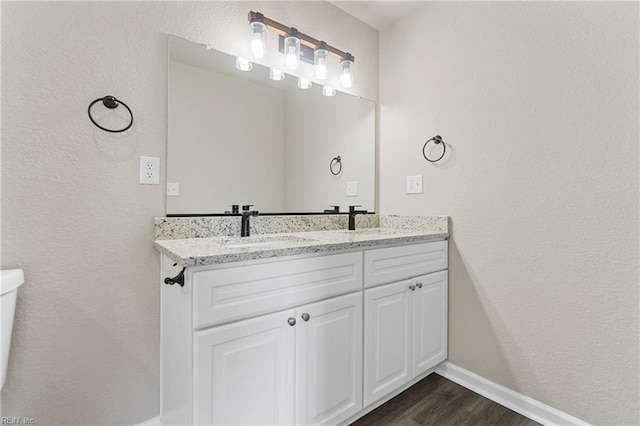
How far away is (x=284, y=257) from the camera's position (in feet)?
3.84

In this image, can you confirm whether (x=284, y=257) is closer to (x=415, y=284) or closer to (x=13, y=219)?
(x=415, y=284)

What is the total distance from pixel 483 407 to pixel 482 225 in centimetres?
95

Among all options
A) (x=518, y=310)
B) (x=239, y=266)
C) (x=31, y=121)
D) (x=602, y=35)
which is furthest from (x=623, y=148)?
(x=31, y=121)

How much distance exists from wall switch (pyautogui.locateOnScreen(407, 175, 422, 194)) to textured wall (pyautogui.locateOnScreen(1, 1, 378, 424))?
4.86 ft

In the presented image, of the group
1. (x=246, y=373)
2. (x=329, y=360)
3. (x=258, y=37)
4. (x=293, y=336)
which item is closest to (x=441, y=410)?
(x=329, y=360)

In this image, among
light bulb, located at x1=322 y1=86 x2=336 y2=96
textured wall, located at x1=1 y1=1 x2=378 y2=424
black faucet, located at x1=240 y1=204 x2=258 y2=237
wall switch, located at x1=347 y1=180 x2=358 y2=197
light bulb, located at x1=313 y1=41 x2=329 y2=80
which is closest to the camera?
textured wall, located at x1=1 y1=1 x2=378 y2=424

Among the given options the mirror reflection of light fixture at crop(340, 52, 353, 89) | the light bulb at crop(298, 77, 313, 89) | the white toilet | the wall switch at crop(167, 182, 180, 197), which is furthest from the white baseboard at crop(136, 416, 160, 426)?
the mirror reflection of light fixture at crop(340, 52, 353, 89)

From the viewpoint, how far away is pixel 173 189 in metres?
1.46

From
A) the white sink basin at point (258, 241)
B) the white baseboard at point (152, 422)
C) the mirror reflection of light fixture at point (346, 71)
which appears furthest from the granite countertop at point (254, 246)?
the mirror reflection of light fixture at point (346, 71)

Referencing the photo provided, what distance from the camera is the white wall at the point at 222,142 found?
1.48 meters

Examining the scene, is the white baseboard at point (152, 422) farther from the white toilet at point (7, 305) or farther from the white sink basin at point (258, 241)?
the white sink basin at point (258, 241)

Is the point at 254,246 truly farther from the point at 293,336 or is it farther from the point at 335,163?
the point at 335,163

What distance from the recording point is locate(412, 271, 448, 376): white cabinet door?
168cm

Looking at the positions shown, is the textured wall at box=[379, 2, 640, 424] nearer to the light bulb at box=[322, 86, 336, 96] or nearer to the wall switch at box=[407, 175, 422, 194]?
the wall switch at box=[407, 175, 422, 194]
